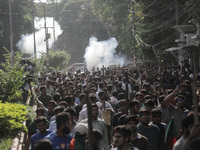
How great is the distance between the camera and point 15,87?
12.7 meters

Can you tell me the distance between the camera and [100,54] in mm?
68250

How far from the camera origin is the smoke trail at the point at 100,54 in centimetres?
6541

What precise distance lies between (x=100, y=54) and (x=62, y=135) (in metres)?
62.2

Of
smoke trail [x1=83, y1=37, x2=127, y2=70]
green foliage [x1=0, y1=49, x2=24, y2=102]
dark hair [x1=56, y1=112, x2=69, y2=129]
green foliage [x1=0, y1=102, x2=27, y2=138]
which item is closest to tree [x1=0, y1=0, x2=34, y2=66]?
smoke trail [x1=83, y1=37, x2=127, y2=70]

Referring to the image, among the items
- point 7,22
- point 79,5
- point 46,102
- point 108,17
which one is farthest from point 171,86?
point 79,5

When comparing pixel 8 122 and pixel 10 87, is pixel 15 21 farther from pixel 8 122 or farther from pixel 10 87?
pixel 8 122

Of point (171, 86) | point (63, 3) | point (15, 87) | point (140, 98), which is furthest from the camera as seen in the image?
point (63, 3)

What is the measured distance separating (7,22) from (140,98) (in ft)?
115

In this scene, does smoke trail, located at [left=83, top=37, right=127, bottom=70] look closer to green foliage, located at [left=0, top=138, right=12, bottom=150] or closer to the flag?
green foliage, located at [left=0, top=138, right=12, bottom=150]

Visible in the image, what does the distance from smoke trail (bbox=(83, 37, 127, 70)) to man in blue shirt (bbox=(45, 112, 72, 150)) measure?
57.6 m

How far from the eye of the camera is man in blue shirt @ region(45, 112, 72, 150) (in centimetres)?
608

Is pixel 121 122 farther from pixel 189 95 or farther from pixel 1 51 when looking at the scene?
pixel 1 51

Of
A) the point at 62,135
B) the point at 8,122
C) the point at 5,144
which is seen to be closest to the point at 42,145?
the point at 62,135

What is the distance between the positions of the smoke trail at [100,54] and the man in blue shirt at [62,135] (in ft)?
189
